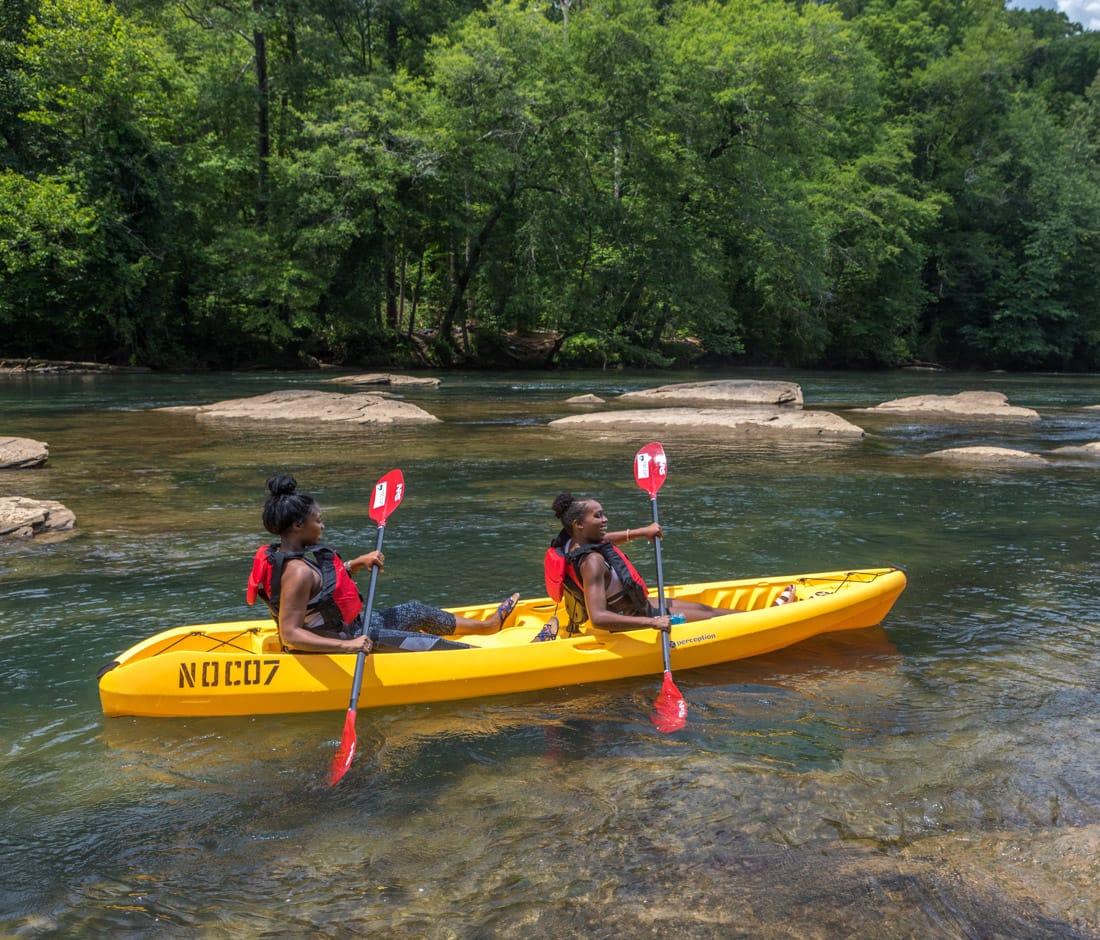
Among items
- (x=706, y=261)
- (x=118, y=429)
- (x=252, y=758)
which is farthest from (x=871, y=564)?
(x=706, y=261)

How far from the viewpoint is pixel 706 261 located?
25.5 m

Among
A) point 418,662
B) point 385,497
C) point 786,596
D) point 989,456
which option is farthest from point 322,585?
point 989,456

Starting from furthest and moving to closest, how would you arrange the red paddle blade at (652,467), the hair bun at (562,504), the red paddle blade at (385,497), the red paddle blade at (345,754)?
the red paddle blade at (652,467), the red paddle blade at (385,497), the hair bun at (562,504), the red paddle blade at (345,754)

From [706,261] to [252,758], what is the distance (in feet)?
77.3

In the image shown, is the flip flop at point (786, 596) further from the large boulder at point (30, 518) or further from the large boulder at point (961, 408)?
the large boulder at point (961, 408)

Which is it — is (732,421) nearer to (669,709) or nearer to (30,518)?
(30,518)

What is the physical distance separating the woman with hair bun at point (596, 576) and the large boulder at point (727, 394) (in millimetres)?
13129

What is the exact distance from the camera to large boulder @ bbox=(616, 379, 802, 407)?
17141 mm

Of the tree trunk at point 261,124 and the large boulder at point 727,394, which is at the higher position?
the tree trunk at point 261,124

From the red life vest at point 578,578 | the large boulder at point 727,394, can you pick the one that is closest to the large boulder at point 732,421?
the large boulder at point 727,394

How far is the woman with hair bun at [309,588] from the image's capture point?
3781mm

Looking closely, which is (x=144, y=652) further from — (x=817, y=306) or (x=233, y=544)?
(x=817, y=306)

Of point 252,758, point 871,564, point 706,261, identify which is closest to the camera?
point 252,758

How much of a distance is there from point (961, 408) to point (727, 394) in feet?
14.3
